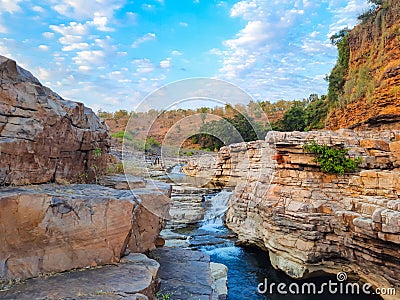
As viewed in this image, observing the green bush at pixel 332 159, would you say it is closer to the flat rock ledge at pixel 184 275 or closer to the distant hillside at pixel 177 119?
the distant hillside at pixel 177 119

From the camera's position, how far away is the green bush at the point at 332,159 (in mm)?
7875

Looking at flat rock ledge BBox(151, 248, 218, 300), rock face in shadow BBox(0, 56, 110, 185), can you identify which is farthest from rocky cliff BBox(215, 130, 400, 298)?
rock face in shadow BBox(0, 56, 110, 185)

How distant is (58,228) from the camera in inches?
155

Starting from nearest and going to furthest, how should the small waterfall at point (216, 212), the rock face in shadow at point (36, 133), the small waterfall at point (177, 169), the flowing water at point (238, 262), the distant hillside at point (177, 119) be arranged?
the rock face in shadow at point (36, 133) < the distant hillside at point (177, 119) < the flowing water at point (238, 262) < the small waterfall at point (216, 212) < the small waterfall at point (177, 169)

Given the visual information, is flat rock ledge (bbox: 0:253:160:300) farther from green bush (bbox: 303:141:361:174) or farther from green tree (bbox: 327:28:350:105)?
green tree (bbox: 327:28:350:105)

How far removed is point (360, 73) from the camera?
56.1 feet

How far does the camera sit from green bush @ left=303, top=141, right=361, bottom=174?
25.8 feet

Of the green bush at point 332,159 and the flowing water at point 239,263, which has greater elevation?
the green bush at point 332,159

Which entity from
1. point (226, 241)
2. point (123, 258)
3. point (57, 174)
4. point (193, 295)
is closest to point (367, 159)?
point (226, 241)

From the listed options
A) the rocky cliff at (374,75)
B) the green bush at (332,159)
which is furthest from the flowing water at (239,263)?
the rocky cliff at (374,75)

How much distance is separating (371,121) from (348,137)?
7353mm

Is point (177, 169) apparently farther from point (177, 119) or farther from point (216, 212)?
point (177, 119)

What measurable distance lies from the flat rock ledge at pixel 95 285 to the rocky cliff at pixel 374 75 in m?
14.1

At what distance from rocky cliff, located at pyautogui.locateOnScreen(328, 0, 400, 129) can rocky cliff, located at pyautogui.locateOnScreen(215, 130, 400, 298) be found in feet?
20.4
